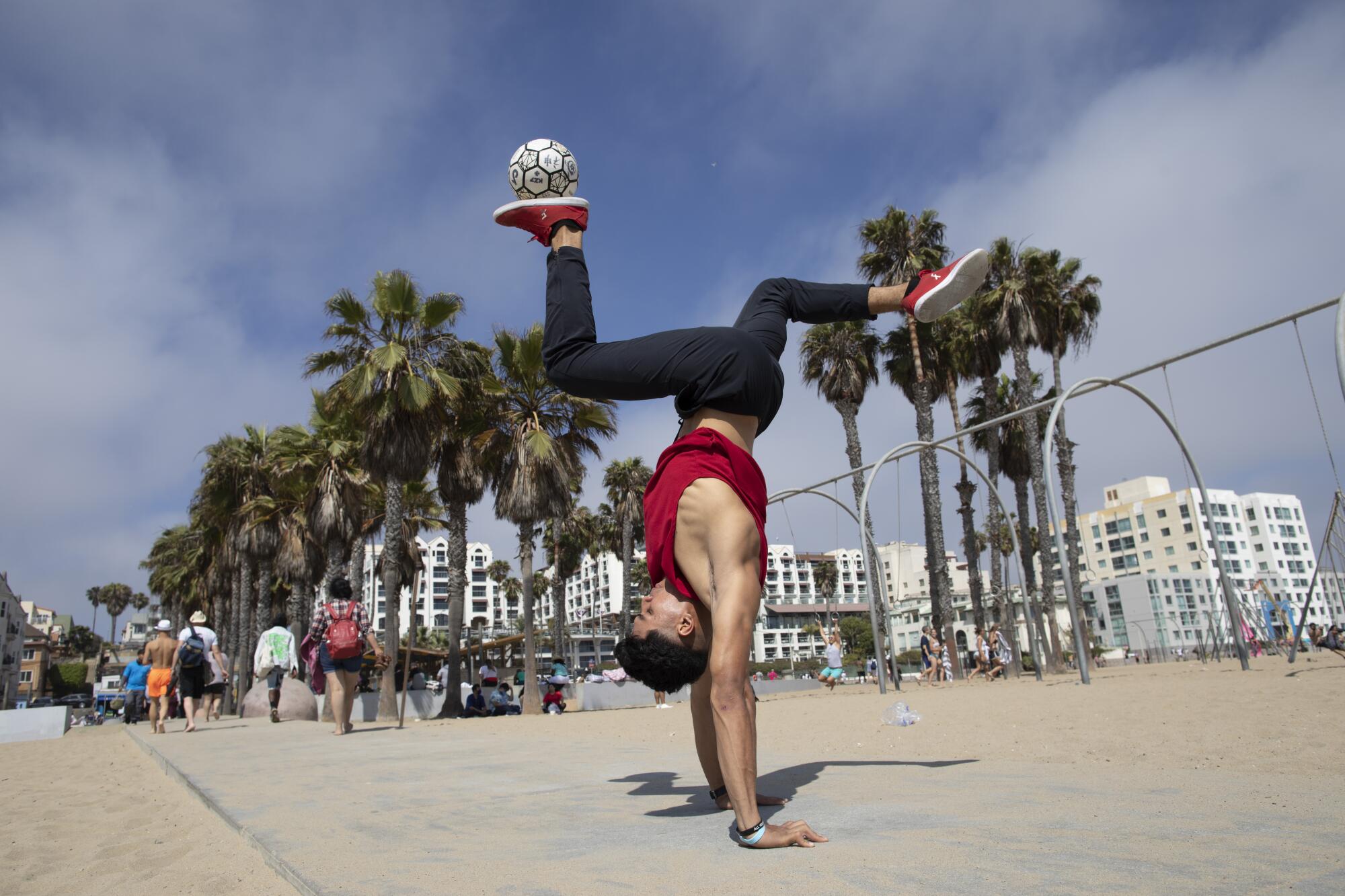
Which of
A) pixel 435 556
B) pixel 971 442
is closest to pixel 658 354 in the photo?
pixel 971 442

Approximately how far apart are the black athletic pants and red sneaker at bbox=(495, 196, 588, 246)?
15 centimetres

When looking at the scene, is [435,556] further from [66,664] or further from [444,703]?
[444,703]

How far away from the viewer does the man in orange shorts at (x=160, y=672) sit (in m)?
11.2

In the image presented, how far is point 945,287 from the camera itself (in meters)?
3.27

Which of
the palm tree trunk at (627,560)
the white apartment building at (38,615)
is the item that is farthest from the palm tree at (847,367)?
the white apartment building at (38,615)

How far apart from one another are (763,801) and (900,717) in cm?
477

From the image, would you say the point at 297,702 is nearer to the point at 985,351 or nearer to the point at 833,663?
the point at 833,663

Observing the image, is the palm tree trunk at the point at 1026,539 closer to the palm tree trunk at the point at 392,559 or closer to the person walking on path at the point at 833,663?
the person walking on path at the point at 833,663

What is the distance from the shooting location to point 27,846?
11.3 feet

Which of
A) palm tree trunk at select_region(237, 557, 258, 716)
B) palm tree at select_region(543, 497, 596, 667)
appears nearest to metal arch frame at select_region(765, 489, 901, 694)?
palm tree trunk at select_region(237, 557, 258, 716)

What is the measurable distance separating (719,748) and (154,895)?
1.77 meters

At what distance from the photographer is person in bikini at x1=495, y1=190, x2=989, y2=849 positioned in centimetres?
238

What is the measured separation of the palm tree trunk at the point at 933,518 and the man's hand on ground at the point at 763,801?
911 inches

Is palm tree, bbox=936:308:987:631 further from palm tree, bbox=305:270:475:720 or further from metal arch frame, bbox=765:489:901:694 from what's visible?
palm tree, bbox=305:270:475:720
